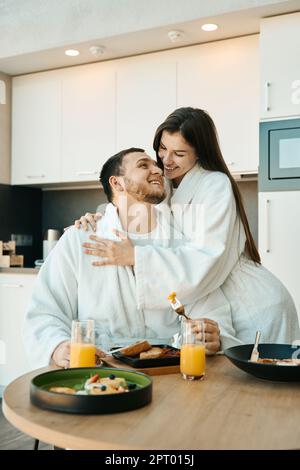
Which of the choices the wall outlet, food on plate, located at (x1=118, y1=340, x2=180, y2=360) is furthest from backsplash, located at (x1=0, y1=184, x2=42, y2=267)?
food on plate, located at (x1=118, y1=340, x2=180, y2=360)

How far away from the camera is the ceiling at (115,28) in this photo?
3096 millimetres

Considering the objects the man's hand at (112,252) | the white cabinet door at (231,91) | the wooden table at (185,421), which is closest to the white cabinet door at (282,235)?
the white cabinet door at (231,91)

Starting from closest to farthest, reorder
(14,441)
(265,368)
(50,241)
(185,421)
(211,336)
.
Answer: (185,421) < (265,368) < (211,336) < (14,441) < (50,241)

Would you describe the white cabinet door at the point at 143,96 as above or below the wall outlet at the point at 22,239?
above

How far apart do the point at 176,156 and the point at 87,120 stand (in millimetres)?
2030

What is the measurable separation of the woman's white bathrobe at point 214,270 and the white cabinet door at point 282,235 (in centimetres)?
104

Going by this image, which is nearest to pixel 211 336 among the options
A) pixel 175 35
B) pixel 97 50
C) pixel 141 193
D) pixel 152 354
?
pixel 152 354

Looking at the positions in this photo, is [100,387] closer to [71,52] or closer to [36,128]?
[71,52]

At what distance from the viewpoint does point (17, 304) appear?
377 centimetres

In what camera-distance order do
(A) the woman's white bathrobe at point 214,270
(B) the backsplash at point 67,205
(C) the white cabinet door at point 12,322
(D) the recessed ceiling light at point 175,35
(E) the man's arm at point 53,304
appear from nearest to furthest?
(E) the man's arm at point 53,304, (A) the woman's white bathrobe at point 214,270, (D) the recessed ceiling light at point 175,35, (C) the white cabinet door at point 12,322, (B) the backsplash at point 67,205

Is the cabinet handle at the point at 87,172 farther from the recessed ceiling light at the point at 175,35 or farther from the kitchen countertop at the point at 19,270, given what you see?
the recessed ceiling light at the point at 175,35

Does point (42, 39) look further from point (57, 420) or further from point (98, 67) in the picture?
point (57, 420)

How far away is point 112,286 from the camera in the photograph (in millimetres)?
1738

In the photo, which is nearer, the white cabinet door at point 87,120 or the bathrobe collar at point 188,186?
the bathrobe collar at point 188,186
